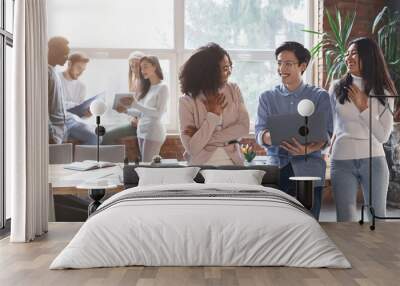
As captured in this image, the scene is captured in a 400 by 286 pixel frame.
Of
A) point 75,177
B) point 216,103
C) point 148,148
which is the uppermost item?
point 216,103

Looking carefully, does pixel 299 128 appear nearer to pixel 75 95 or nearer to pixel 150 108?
pixel 150 108

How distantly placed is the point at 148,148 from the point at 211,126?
813 millimetres

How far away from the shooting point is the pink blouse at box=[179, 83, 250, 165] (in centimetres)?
698

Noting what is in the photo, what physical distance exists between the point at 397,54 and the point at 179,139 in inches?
110

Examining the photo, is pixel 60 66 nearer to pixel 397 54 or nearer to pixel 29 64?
pixel 29 64

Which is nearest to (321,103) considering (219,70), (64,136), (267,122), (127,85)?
(267,122)

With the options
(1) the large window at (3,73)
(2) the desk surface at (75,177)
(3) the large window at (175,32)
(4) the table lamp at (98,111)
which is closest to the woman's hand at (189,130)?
(3) the large window at (175,32)

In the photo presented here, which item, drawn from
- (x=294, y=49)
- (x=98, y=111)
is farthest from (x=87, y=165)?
(x=294, y=49)

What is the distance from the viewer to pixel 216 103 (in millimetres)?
7035

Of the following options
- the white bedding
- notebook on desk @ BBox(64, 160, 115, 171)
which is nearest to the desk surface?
notebook on desk @ BBox(64, 160, 115, 171)

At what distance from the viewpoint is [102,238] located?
14.3 ft

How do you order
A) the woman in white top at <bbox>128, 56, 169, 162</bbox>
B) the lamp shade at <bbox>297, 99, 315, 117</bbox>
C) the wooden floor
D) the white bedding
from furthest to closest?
the woman in white top at <bbox>128, 56, 169, 162</bbox> < the lamp shade at <bbox>297, 99, 315, 117</bbox> < the white bedding < the wooden floor

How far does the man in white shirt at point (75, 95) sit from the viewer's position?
7129mm

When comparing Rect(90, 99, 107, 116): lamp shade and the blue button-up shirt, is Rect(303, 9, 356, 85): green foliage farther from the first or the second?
Rect(90, 99, 107, 116): lamp shade
